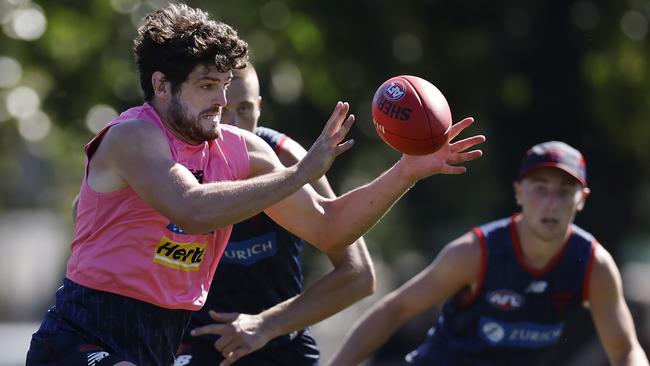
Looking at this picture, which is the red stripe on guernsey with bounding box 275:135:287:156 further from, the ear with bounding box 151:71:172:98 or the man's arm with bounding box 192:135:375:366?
the ear with bounding box 151:71:172:98

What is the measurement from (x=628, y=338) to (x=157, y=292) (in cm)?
286

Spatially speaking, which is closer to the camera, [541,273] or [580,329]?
[541,273]

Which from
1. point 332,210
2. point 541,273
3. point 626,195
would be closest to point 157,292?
point 332,210

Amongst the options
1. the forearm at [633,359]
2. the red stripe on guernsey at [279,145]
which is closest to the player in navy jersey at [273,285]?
the red stripe on guernsey at [279,145]

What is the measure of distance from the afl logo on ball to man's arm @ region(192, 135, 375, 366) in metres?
0.68

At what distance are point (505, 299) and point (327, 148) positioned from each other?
2323 millimetres

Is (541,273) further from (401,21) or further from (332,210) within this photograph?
(401,21)

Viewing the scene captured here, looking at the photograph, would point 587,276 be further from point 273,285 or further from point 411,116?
point 411,116

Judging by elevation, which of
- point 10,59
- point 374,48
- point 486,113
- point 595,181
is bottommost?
point 595,181

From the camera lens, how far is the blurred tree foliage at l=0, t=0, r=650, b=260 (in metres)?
15.4

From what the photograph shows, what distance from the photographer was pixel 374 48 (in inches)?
615

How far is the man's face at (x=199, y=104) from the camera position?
4.76 metres

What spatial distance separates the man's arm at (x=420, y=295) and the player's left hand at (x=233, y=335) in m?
1.07

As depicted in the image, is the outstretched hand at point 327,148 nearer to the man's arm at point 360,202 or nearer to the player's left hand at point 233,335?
the man's arm at point 360,202
